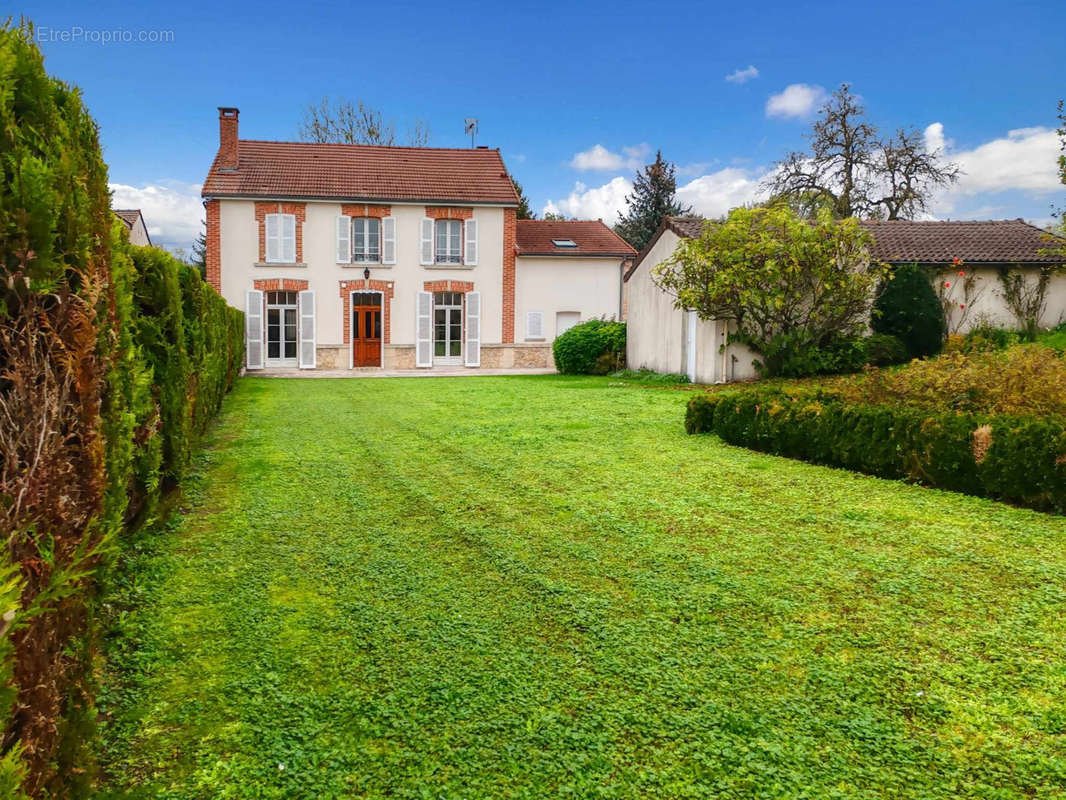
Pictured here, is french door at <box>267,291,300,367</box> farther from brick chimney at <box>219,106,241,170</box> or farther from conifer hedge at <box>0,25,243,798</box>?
conifer hedge at <box>0,25,243,798</box>

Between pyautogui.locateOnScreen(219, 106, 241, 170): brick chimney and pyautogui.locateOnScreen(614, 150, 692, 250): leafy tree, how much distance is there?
20560 mm

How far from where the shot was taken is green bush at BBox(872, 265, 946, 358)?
15555mm

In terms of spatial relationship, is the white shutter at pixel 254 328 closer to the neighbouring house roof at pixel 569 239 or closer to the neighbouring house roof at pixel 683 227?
the neighbouring house roof at pixel 569 239

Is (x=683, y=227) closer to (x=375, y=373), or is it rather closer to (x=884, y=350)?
(x=884, y=350)

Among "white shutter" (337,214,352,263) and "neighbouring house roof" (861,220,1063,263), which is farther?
"white shutter" (337,214,352,263)

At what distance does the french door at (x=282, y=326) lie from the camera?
21.2 m

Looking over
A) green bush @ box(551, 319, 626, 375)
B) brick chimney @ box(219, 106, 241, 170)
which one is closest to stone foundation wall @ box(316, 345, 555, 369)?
green bush @ box(551, 319, 626, 375)

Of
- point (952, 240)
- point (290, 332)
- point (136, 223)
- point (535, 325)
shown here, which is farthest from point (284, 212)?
point (952, 240)

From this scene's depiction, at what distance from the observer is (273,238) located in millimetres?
20938

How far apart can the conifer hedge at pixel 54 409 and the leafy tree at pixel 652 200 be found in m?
34.6

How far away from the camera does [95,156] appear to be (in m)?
2.88

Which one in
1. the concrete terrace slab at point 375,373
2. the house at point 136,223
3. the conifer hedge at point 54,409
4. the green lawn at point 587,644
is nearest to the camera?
the conifer hedge at point 54,409

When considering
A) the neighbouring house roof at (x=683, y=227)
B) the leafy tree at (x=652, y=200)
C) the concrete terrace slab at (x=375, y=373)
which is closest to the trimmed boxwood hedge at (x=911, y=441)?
the neighbouring house roof at (x=683, y=227)

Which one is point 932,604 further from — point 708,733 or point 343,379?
point 343,379
